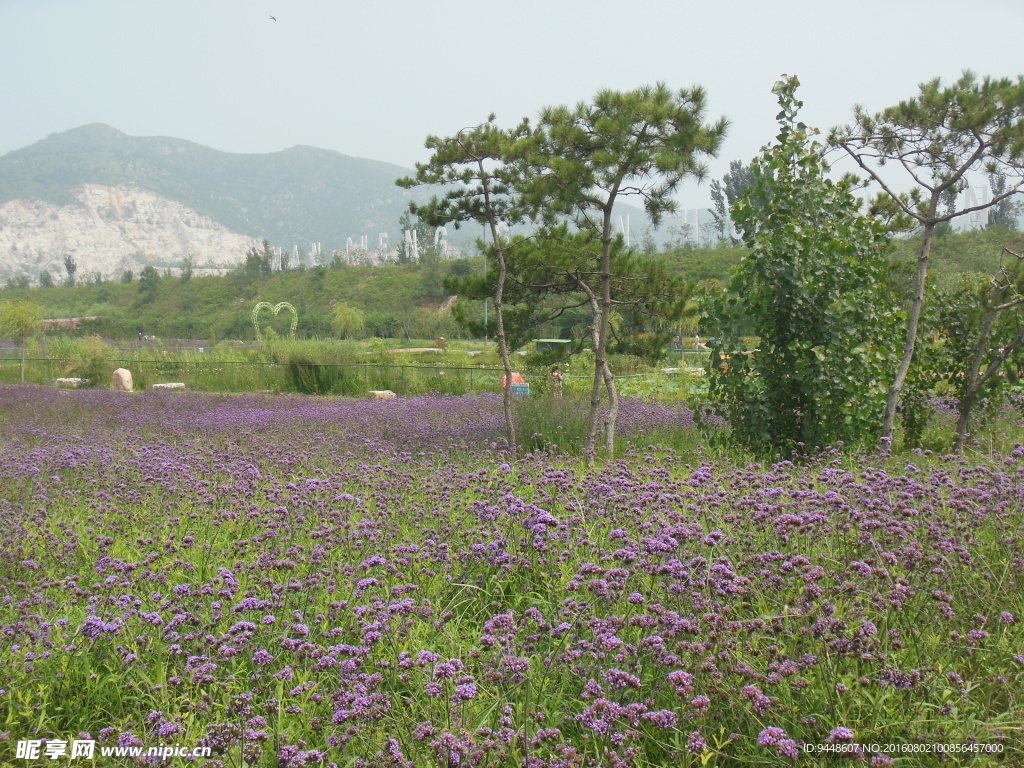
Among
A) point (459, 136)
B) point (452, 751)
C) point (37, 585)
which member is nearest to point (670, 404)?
point (459, 136)

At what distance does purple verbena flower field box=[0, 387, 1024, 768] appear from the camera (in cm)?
223

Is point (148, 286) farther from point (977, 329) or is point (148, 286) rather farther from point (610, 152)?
point (977, 329)

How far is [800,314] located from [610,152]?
2.43m

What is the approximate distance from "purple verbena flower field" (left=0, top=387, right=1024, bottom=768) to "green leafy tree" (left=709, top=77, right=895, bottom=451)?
5.26ft

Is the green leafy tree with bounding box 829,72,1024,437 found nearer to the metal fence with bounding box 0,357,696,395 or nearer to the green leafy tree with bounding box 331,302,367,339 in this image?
the metal fence with bounding box 0,357,696,395

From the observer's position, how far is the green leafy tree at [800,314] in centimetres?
662

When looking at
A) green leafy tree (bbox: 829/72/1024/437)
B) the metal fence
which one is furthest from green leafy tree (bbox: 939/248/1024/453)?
the metal fence

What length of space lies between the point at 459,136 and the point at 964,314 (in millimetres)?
5866

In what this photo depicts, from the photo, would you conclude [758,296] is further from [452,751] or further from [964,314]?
[452,751]

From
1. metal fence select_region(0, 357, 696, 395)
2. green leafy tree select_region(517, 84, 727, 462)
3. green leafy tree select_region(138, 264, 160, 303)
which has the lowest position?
metal fence select_region(0, 357, 696, 395)

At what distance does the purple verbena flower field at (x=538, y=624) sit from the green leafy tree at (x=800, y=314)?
1.60 metres

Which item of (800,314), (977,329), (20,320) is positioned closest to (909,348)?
(800,314)

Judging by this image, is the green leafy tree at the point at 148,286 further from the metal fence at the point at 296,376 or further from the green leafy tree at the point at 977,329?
the green leafy tree at the point at 977,329

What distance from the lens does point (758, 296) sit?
689cm
